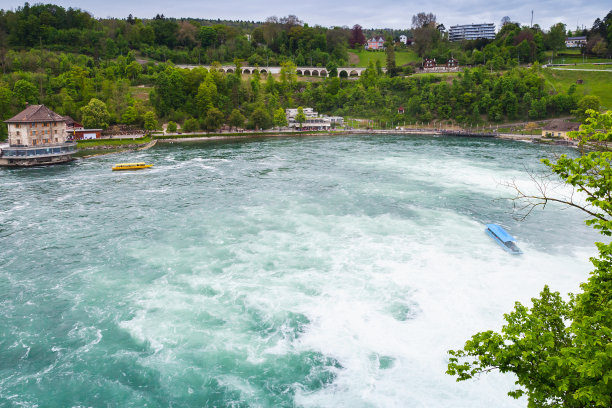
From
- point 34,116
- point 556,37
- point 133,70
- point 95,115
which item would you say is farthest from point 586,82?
point 34,116

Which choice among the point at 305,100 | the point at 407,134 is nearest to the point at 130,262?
the point at 407,134

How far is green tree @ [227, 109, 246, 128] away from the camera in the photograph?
85938 millimetres

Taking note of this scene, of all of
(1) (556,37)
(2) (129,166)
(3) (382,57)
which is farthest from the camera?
(3) (382,57)

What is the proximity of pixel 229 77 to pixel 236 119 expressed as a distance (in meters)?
16.2

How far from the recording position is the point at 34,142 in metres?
56.7

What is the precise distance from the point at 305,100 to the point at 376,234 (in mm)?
86825

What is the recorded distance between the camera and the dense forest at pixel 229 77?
86438 mm

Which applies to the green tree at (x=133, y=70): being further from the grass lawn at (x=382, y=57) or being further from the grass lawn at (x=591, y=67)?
the grass lawn at (x=591, y=67)

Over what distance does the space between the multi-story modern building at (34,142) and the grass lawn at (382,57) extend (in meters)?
100

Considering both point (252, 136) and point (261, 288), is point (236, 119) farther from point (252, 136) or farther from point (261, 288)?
point (261, 288)

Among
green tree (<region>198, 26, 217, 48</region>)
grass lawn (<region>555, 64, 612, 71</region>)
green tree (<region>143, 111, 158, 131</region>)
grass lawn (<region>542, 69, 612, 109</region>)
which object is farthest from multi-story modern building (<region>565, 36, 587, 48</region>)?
green tree (<region>143, 111, 158, 131</region>)

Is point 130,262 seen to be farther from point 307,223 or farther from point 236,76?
point 236,76

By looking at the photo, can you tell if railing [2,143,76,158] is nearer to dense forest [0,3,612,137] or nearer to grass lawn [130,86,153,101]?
dense forest [0,3,612,137]

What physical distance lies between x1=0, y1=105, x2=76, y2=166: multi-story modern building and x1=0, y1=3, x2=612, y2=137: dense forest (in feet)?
57.5
